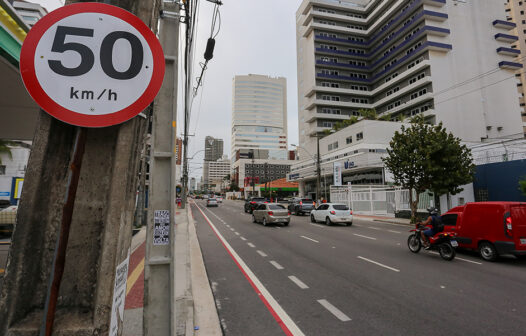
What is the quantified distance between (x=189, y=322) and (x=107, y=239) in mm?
2956

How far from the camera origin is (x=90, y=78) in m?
1.59

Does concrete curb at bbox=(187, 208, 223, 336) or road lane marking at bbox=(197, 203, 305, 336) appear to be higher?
concrete curb at bbox=(187, 208, 223, 336)

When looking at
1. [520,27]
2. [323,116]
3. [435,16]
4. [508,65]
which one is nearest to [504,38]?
[508,65]

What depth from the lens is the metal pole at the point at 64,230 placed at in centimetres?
139

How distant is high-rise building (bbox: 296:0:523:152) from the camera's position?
48.5m

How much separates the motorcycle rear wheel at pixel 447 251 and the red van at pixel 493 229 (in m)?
1.18

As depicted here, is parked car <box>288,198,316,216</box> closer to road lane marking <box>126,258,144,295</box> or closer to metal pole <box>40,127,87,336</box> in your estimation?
road lane marking <box>126,258,144,295</box>

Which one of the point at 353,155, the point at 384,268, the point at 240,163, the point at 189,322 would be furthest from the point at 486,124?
the point at 240,163

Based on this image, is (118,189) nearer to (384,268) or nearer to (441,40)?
(384,268)

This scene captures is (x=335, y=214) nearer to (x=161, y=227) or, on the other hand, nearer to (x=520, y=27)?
(x=161, y=227)

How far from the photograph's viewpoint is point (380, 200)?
25.4 meters

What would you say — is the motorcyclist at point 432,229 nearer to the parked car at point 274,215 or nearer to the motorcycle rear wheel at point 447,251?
the motorcycle rear wheel at point 447,251

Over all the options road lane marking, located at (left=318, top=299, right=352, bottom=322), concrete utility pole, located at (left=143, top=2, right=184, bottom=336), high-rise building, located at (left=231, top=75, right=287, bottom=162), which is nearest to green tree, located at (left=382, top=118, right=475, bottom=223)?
road lane marking, located at (left=318, top=299, right=352, bottom=322)

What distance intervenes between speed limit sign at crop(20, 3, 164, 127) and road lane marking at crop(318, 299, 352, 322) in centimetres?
432
